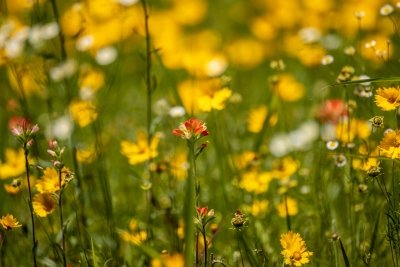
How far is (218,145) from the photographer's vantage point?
2.27m

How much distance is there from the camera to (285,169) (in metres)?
2.19

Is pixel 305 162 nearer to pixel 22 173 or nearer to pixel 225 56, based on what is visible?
pixel 22 173

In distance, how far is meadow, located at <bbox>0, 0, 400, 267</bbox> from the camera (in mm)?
1674

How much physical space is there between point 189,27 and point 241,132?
8.09 ft

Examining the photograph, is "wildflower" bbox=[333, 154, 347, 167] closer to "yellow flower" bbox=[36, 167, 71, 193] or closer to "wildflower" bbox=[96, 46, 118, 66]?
"yellow flower" bbox=[36, 167, 71, 193]

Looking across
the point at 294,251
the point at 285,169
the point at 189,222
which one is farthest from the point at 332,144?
the point at 189,222

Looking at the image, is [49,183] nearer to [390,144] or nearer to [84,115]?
[84,115]

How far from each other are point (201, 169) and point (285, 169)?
2.00 ft

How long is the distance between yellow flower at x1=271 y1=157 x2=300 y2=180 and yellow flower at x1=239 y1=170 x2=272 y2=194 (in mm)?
28

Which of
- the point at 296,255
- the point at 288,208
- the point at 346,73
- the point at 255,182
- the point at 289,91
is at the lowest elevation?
the point at 296,255

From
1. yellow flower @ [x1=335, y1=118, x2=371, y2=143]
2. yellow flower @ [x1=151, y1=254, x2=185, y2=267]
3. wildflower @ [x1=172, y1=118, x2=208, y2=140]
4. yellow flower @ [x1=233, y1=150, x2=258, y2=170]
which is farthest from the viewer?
yellow flower @ [x1=233, y1=150, x2=258, y2=170]

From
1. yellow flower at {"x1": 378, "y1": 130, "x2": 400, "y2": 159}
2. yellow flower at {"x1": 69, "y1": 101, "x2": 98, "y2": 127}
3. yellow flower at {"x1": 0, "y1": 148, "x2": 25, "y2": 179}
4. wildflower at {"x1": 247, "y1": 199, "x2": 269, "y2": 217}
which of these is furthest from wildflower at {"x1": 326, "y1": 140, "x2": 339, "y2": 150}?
yellow flower at {"x1": 0, "y1": 148, "x2": 25, "y2": 179}

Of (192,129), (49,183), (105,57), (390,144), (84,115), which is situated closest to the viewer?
(192,129)

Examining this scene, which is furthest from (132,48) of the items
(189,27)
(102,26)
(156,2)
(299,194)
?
(299,194)
